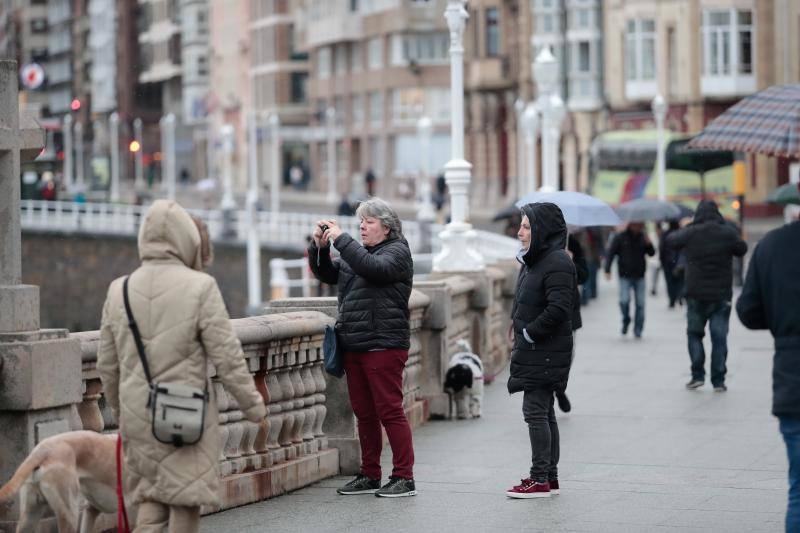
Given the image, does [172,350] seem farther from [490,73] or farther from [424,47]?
[424,47]

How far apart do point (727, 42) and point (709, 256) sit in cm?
4571

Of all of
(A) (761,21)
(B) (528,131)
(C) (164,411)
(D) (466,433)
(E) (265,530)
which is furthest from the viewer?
(A) (761,21)

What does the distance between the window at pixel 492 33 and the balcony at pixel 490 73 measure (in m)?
0.57

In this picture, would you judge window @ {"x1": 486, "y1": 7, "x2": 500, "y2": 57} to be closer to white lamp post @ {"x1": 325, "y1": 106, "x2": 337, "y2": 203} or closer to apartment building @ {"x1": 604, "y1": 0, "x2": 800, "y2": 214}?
white lamp post @ {"x1": 325, "y1": 106, "x2": 337, "y2": 203}

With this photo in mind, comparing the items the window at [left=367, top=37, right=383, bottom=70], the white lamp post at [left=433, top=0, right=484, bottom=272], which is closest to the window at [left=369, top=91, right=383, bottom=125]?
the window at [left=367, top=37, right=383, bottom=70]

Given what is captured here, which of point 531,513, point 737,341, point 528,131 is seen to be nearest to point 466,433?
point 531,513

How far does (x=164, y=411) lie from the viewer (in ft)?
24.0

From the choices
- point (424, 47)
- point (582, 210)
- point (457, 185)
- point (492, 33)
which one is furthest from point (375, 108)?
point (582, 210)

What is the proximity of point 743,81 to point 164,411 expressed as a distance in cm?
5571

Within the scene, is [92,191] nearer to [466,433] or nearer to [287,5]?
[287,5]

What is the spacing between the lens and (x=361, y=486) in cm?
1088

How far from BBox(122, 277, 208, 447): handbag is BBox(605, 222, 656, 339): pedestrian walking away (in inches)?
690

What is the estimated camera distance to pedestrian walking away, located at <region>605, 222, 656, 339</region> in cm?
2456

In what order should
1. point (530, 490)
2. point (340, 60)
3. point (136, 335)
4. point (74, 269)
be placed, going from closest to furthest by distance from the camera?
point (136, 335)
point (530, 490)
point (74, 269)
point (340, 60)
